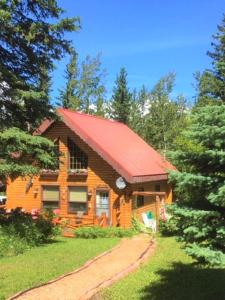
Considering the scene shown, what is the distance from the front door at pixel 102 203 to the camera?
24861mm

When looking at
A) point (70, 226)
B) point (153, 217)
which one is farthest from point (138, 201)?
point (70, 226)

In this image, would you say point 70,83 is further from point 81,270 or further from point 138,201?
point 81,270

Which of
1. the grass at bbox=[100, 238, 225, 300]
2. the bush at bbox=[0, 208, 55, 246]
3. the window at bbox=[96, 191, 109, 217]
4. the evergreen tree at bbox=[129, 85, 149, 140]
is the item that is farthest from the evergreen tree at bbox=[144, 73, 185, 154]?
the grass at bbox=[100, 238, 225, 300]

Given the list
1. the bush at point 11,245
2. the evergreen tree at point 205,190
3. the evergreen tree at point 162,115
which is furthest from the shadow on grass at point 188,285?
the evergreen tree at point 162,115

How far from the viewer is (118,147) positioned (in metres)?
27.1

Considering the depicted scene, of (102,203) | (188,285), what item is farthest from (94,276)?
(102,203)

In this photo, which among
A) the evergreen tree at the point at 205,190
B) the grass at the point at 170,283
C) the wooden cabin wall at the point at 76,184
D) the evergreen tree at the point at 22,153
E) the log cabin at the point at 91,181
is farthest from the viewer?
the wooden cabin wall at the point at 76,184

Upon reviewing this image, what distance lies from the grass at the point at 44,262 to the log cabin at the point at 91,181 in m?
4.54

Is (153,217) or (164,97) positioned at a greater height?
(164,97)

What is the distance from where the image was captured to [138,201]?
25.8 metres

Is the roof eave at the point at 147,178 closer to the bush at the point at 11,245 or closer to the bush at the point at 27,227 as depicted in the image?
the bush at the point at 27,227

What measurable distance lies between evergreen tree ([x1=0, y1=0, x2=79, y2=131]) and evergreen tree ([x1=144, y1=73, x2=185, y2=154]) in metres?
30.3

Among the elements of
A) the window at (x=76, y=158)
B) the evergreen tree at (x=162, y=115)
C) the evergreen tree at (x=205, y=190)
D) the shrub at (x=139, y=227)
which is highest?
the evergreen tree at (x=162, y=115)

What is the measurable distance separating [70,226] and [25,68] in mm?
9092
